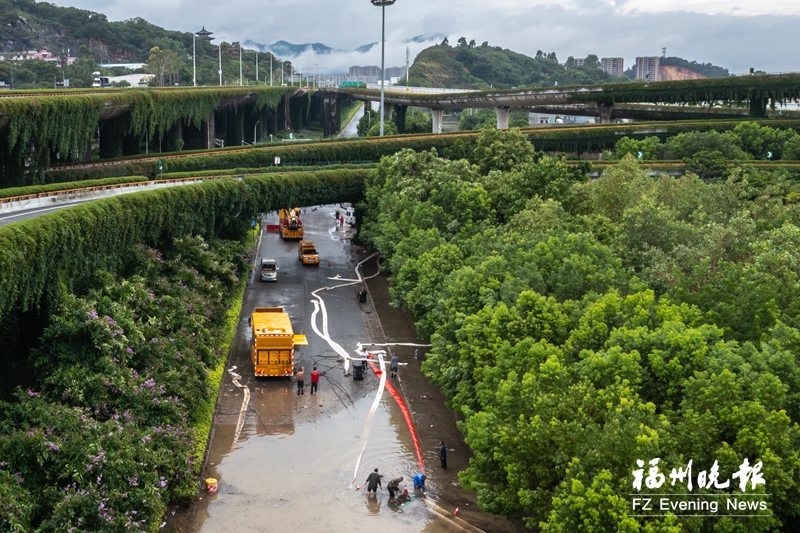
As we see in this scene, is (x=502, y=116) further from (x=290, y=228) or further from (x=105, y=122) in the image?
(x=105, y=122)

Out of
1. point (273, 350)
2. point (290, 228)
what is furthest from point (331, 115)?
point (273, 350)

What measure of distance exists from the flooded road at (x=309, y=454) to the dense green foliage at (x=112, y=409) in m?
1.58

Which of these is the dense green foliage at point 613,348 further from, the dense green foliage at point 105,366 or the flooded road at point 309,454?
the dense green foliage at point 105,366

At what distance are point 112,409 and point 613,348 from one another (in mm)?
18384

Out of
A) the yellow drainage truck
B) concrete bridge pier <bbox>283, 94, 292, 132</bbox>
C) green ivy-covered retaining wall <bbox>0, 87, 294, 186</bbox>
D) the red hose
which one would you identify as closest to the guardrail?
green ivy-covered retaining wall <bbox>0, 87, 294, 186</bbox>

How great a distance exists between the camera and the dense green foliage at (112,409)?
91.4 feet

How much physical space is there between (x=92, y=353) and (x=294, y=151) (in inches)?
2050

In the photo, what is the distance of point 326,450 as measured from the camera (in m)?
38.8

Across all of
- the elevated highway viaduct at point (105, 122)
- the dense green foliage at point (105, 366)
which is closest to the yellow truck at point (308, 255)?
the elevated highway viaduct at point (105, 122)

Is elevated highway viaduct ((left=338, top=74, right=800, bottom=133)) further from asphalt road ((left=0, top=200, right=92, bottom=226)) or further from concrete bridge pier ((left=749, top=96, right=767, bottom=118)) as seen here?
asphalt road ((left=0, top=200, right=92, bottom=226))

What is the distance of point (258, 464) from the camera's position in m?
36.9

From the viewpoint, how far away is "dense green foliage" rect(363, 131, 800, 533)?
25.0 meters

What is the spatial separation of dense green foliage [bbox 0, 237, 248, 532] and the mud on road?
5.62ft

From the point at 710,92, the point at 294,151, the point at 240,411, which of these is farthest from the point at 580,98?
the point at 240,411
